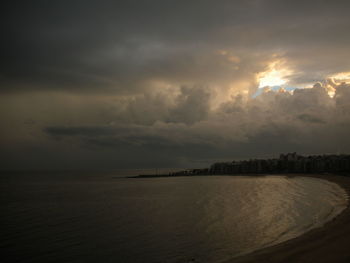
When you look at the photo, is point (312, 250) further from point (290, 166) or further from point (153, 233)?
point (290, 166)

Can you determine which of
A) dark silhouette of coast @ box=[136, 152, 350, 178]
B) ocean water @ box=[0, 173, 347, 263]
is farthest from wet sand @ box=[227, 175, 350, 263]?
dark silhouette of coast @ box=[136, 152, 350, 178]

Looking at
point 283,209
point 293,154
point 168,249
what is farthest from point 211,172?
Answer: point 168,249

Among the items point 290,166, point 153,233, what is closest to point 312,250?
point 153,233

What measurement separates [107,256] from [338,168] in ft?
427

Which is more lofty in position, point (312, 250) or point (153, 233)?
point (312, 250)

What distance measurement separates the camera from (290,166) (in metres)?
147

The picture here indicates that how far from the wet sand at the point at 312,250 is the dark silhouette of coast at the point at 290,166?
365 ft

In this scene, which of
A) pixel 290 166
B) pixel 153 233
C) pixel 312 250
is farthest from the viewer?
pixel 290 166

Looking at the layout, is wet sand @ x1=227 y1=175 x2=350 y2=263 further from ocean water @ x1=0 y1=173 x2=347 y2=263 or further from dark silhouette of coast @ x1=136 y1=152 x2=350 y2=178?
dark silhouette of coast @ x1=136 y1=152 x2=350 y2=178

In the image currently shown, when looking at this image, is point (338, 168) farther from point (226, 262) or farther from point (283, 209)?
point (226, 262)

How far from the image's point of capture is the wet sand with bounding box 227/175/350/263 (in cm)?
1309

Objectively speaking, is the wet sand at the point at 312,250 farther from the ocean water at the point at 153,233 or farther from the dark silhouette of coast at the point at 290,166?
the dark silhouette of coast at the point at 290,166

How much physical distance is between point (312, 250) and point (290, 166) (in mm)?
143725

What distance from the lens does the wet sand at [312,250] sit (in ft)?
42.9
